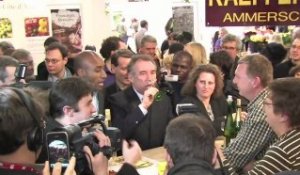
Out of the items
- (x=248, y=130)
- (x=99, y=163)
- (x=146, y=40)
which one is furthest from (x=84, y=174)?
(x=146, y=40)

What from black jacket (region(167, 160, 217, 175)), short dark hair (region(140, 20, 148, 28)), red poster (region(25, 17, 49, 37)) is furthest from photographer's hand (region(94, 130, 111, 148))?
short dark hair (region(140, 20, 148, 28))

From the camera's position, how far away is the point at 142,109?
3.44 m

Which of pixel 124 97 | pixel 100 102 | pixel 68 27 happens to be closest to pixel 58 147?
pixel 124 97

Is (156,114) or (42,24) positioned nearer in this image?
(156,114)

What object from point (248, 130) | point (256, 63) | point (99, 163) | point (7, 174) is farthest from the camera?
point (256, 63)

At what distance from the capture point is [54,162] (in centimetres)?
165

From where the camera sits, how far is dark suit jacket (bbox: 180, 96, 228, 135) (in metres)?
3.80

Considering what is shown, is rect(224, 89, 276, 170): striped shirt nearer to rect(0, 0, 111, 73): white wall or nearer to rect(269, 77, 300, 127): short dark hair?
rect(269, 77, 300, 127): short dark hair

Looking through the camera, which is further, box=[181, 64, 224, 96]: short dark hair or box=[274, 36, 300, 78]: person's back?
box=[274, 36, 300, 78]: person's back

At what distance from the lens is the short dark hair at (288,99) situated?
7.60 feet

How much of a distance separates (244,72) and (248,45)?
5497 millimetres

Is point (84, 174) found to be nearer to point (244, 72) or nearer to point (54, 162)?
point (54, 162)

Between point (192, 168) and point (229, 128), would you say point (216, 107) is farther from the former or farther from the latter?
point (192, 168)

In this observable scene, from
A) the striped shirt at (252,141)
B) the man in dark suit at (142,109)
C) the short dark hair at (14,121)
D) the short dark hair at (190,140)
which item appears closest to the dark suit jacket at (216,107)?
the man in dark suit at (142,109)
